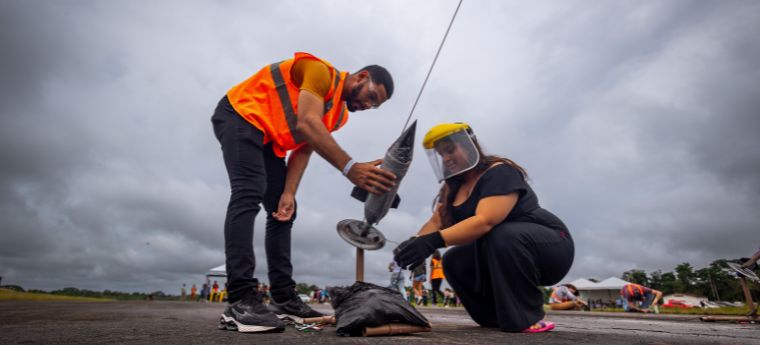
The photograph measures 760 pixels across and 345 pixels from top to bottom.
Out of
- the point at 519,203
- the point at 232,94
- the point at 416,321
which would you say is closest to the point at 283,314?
the point at 416,321

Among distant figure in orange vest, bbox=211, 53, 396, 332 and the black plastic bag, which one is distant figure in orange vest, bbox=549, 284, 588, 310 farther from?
the black plastic bag

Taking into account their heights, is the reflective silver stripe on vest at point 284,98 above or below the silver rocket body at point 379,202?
above

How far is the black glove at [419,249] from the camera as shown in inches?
81.7

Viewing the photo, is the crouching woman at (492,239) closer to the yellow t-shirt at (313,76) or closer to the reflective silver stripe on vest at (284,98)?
the yellow t-shirt at (313,76)

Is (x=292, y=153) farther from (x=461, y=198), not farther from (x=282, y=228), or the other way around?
(x=461, y=198)

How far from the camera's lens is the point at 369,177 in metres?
2.17

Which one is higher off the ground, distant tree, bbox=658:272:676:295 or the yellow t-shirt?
the yellow t-shirt

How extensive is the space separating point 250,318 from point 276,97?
4.58ft

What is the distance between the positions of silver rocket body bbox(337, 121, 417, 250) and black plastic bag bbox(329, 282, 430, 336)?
23.2 inches

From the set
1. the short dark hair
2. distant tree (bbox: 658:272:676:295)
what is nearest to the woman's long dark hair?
the short dark hair

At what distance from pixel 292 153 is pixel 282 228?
604mm

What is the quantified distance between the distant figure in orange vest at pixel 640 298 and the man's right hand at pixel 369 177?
1127 centimetres

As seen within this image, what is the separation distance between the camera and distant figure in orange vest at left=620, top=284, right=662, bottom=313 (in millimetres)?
10211

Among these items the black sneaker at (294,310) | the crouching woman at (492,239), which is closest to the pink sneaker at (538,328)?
the crouching woman at (492,239)
